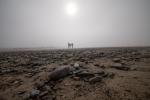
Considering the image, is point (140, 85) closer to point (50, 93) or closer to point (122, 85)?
point (122, 85)

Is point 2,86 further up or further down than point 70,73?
further down

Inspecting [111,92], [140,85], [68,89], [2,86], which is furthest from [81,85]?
[2,86]

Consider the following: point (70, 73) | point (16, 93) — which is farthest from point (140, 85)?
point (16, 93)

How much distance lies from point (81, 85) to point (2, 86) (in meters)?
2.90

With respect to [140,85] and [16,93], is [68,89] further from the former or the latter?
[140,85]

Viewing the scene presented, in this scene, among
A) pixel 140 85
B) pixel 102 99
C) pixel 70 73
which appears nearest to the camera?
pixel 102 99

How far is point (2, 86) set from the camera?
3.24 metres

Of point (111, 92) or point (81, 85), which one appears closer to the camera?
point (111, 92)

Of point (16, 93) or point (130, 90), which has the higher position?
point (130, 90)

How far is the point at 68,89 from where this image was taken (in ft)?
9.36

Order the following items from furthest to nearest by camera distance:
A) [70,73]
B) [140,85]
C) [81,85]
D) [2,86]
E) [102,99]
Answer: [70,73] → [2,86] → [81,85] → [140,85] → [102,99]

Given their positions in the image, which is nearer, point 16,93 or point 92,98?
point 92,98

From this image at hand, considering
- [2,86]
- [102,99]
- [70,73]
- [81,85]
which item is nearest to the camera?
[102,99]

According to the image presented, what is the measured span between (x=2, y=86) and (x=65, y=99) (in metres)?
2.56
